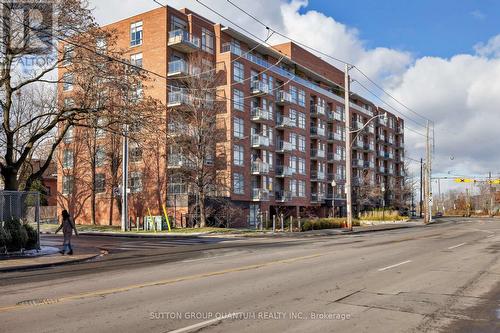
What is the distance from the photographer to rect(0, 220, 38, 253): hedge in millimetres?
18109

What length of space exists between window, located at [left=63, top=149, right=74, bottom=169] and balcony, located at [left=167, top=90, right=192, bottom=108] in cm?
1226

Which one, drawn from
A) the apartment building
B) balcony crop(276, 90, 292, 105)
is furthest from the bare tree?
balcony crop(276, 90, 292, 105)

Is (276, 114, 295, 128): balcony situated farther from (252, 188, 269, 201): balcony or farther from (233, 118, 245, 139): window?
(252, 188, 269, 201): balcony

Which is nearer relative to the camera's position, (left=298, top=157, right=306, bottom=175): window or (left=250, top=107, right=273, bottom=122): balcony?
(left=250, top=107, right=273, bottom=122): balcony

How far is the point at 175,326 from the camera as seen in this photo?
6.98 meters

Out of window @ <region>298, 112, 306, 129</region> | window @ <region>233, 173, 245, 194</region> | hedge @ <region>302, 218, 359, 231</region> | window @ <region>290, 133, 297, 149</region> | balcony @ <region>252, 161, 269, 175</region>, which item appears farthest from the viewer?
window @ <region>298, 112, 306, 129</region>

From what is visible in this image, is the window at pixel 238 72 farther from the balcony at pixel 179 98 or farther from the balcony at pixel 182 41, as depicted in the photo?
the balcony at pixel 179 98

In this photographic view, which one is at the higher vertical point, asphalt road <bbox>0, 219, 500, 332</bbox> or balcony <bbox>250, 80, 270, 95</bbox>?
balcony <bbox>250, 80, 270, 95</bbox>

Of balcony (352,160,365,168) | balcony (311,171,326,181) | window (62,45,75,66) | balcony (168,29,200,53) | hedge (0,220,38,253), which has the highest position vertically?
balcony (168,29,200,53)

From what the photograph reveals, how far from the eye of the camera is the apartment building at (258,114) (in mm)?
46844

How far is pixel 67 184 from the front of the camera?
52.3 meters

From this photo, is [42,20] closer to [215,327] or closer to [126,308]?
[126,308]

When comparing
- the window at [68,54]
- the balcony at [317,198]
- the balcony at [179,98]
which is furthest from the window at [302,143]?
the window at [68,54]

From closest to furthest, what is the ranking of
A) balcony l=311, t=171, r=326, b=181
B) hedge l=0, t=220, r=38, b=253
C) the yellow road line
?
the yellow road line
hedge l=0, t=220, r=38, b=253
balcony l=311, t=171, r=326, b=181
